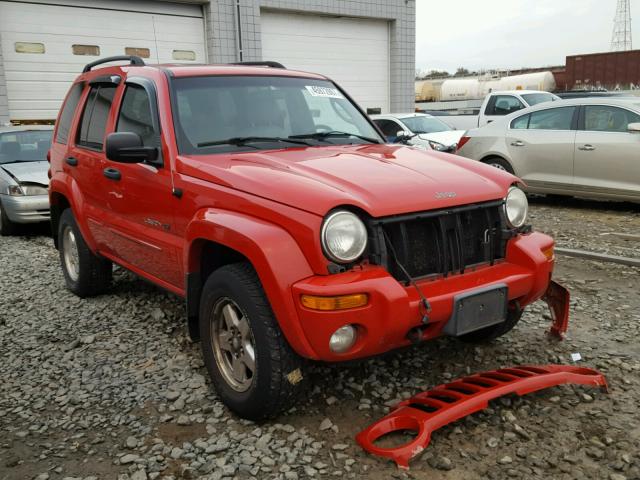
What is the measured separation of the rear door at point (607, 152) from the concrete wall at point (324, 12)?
8.67 metres

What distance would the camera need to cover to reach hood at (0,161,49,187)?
816cm

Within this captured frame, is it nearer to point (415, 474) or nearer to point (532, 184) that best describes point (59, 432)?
point (415, 474)

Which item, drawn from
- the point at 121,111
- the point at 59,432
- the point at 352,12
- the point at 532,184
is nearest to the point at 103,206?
the point at 121,111

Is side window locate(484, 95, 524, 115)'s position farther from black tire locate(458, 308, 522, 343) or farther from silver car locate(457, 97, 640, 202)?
black tire locate(458, 308, 522, 343)

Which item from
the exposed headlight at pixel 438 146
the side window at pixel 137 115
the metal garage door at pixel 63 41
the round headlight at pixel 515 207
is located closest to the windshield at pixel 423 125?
the exposed headlight at pixel 438 146

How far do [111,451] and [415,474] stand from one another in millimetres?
1444

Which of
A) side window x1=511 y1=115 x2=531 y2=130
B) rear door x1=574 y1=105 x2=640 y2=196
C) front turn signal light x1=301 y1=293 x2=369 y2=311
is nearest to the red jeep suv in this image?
front turn signal light x1=301 y1=293 x2=369 y2=311

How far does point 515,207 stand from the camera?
132 inches

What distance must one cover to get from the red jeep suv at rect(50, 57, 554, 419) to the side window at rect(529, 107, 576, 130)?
5.38 meters

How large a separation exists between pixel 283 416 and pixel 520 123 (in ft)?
24.6

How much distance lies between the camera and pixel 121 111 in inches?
167

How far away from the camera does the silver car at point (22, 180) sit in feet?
26.5

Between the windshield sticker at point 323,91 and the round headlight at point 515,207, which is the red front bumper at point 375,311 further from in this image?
the windshield sticker at point 323,91

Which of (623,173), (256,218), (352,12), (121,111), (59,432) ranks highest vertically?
Answer: (352,12)
